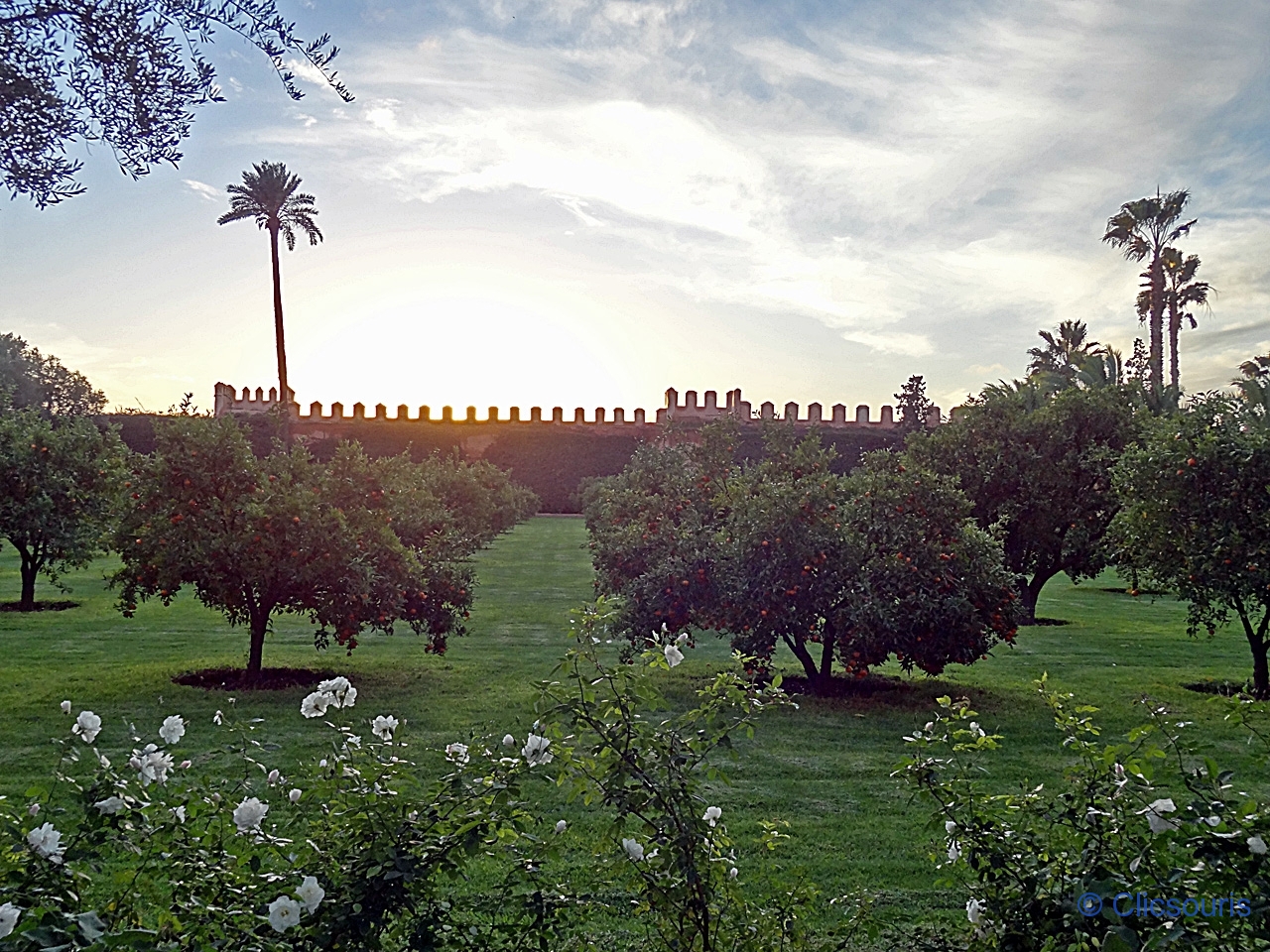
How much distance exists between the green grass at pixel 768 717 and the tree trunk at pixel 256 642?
53cm

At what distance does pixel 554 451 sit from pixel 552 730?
43.6m

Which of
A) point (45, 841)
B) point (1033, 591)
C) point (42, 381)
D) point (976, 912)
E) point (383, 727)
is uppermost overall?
point (42, 381)

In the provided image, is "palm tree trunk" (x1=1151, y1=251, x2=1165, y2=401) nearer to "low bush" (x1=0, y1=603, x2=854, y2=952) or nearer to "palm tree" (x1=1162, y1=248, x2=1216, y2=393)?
"palm tree" (x1=1162, y1=248, x2=1216, y2=393)

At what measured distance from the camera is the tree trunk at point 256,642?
8906 mm

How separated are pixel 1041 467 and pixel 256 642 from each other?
1086cm

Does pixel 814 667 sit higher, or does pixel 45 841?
pixel 45 841

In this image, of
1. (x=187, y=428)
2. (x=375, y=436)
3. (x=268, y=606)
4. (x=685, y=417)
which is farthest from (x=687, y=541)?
(x=375, y=436)

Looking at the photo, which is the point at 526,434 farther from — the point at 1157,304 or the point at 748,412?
the point at 1157,304

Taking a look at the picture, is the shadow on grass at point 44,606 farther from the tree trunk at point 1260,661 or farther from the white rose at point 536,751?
the tree trunk at point 1260,661

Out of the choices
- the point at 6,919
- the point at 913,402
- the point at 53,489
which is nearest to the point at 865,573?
the point at 6,919

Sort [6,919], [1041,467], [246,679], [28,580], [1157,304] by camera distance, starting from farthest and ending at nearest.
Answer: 1. [1157,304]
2. [28,580]
3. [1041,467]
4. [246,679]
5. [6,919]

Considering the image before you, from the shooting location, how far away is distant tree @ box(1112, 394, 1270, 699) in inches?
326

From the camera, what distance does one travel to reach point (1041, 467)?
1422 cm

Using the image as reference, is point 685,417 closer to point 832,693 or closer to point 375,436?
point 375,436
